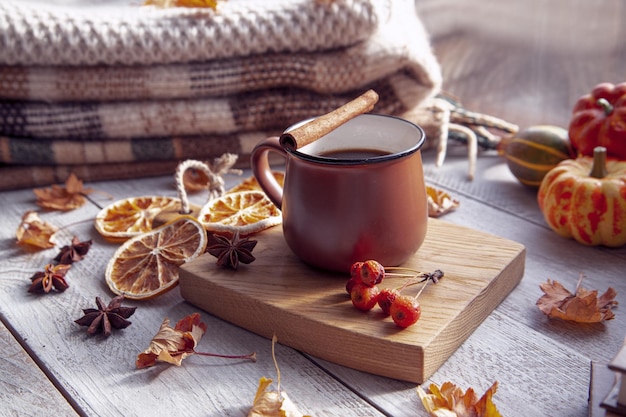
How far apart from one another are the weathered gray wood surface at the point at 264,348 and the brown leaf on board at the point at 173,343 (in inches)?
0.5

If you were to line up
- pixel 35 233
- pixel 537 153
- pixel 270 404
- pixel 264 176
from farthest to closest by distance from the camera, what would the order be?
pixel 537 153 → pixel 35 233 → pixel 264 176 → pixel 270 404

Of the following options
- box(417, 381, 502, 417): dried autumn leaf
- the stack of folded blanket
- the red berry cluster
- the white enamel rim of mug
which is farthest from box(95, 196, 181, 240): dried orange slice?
box(417, 381, 502, 417): dried autumn leaf

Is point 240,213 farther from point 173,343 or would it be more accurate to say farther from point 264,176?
point 173,343

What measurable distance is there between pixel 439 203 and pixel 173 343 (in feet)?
1.65

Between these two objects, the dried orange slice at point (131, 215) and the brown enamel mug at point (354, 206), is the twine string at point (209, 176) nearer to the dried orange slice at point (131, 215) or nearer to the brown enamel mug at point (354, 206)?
the dried orange slice at point (131, 215)

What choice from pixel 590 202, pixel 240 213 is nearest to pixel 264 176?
pixel 240 213

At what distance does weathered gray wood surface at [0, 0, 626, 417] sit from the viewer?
2.25 feet

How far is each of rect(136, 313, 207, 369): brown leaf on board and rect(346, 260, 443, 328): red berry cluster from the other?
180mm

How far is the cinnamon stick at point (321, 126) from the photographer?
29.8 inches

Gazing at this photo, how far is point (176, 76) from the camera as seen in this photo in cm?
Result: 120

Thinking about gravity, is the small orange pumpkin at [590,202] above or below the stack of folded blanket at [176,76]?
below

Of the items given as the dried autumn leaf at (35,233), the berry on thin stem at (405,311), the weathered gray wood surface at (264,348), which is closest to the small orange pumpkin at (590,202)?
the weathered gray wood surface at (264,348)

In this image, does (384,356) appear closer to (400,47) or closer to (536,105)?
(400,47)

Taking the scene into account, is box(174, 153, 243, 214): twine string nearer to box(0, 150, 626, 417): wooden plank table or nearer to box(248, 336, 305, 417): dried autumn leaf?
box(0, 150, 626, 417): wooden plank table
